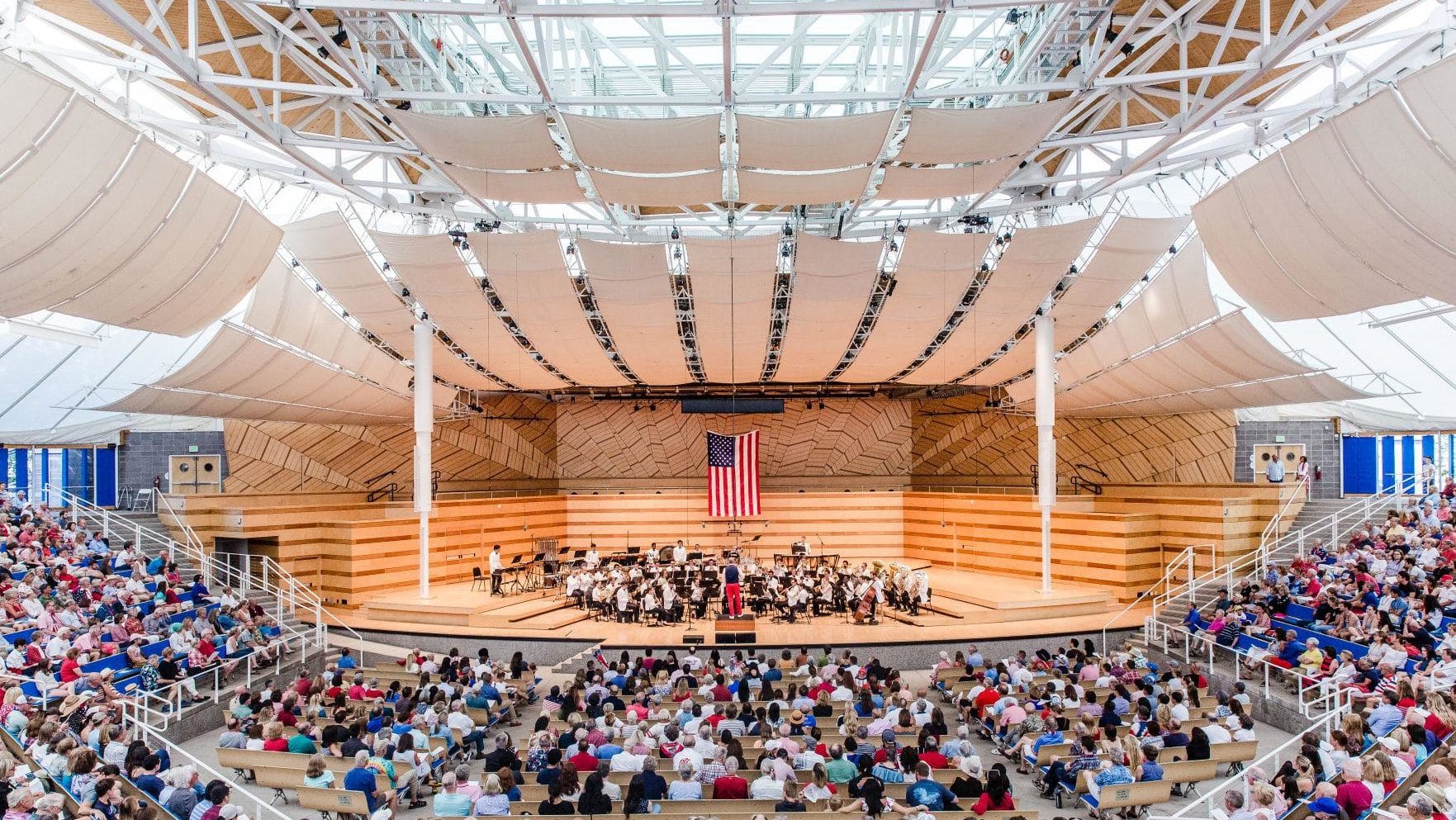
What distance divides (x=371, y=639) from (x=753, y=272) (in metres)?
11.2

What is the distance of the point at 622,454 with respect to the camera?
36.2 meters

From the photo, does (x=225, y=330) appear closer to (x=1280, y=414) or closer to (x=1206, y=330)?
(x=1206, y=330)

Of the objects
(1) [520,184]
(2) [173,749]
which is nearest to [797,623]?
(1) [520,184]

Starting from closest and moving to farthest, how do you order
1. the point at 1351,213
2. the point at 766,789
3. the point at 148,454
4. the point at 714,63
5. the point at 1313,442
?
the point at 766,789 < the point at 1351,213 < the point at 714,63 < the point at 148,454 < the point at 1313,442

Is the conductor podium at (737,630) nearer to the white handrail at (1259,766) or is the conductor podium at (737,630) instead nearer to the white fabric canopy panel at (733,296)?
the white fabric canopy panel at (733,296)

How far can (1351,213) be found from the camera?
11.9 metres

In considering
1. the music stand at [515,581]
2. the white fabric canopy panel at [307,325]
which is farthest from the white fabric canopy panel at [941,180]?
the music stand at [515,581]

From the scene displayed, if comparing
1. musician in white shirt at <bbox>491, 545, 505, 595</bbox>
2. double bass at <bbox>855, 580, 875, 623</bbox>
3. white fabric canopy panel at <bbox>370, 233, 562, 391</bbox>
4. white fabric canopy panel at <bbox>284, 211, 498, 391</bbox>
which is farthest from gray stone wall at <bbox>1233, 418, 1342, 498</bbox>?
white fabric canopy panel at <bbox>284, 211, 498, 391</bbox>

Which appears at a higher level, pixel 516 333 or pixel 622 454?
pixel 516 333

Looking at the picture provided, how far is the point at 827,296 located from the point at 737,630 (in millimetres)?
7405

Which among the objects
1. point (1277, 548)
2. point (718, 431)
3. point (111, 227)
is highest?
point (111, 227)

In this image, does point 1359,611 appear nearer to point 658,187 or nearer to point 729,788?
point 729,788

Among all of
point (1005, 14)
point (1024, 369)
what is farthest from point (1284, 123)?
point (1024, 369)

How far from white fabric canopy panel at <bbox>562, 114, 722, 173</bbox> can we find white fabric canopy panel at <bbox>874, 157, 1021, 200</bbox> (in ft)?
9.78
